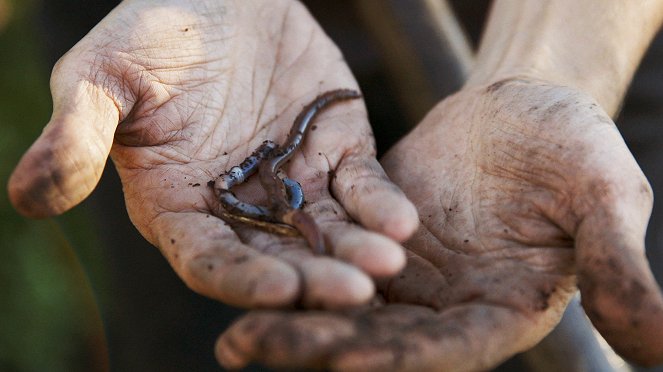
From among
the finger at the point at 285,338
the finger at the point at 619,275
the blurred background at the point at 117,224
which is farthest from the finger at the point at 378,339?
the blurred background at the point at 117,224

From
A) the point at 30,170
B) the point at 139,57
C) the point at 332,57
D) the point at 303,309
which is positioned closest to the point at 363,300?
the point at 303,309

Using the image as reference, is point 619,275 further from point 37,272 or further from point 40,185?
point 37,272

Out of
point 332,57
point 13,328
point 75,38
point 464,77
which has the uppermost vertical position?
point 75,38

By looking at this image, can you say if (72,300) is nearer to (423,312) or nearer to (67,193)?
(67,193)

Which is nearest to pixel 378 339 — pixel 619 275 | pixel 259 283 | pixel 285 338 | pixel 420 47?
pixel 285 338

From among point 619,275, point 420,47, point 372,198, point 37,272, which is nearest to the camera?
point 619,275

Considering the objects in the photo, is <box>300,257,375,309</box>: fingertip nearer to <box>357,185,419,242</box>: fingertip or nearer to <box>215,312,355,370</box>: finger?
<box>215,312,355,370</box>: finger
